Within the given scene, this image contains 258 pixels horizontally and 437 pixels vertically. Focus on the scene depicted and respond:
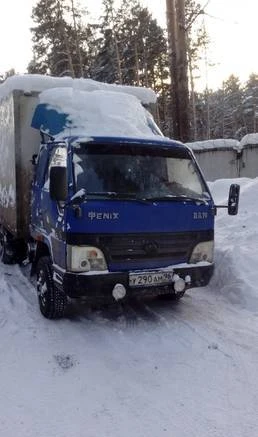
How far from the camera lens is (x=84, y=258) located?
5.23 meters

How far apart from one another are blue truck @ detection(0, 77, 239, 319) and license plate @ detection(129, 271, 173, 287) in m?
0.01

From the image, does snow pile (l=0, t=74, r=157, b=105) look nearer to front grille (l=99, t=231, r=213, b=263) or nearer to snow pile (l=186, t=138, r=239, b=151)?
front grille (l=99, t=231, r=213, b=263)

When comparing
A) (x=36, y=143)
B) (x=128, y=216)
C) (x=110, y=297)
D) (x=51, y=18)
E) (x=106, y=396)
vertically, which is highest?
(x=51, y=18)

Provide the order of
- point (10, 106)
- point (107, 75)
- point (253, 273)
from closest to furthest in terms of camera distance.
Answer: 1. point (253, 273)
2. point (10, 106)
3. point (107, 75)

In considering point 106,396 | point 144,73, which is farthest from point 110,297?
point 144,73

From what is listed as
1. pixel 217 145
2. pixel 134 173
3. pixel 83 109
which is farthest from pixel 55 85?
pixel 217 145

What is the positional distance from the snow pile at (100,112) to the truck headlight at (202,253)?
160 cm

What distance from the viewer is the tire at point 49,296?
19.0 ft

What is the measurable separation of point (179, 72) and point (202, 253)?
272 inches

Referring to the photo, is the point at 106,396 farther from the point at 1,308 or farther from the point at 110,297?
the point at 1,308

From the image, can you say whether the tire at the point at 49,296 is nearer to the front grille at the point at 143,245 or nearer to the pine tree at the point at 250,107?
the front grille at the point at 143,245

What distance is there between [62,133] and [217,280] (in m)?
3.16

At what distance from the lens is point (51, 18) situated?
34.2m

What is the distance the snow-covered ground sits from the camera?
363cm
